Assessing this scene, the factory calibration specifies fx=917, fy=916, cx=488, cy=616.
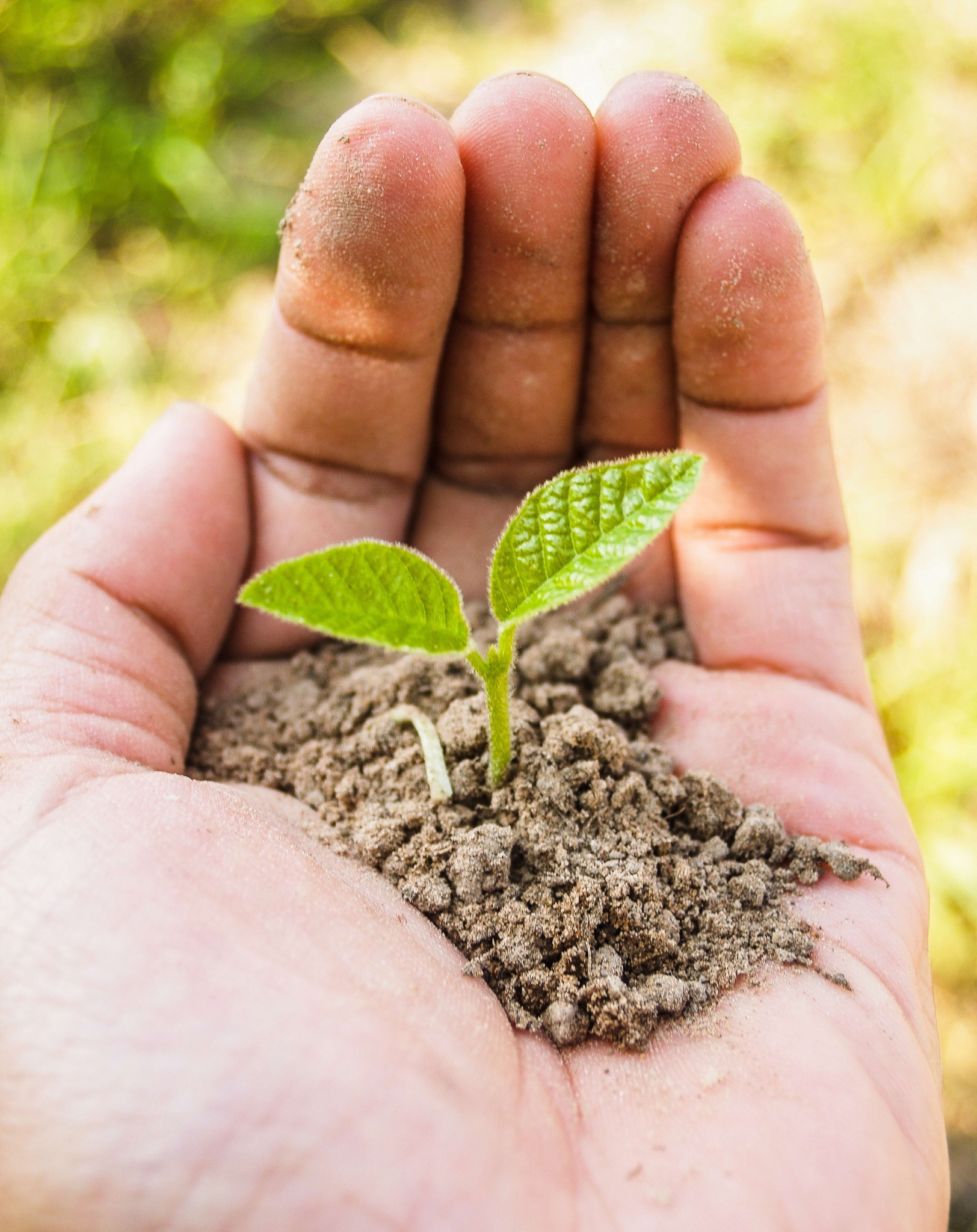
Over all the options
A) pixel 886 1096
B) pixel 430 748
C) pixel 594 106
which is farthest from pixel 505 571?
pixel 594 106

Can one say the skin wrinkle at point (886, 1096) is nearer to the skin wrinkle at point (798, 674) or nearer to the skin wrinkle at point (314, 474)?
the skin wrinkle at point (798, 674)

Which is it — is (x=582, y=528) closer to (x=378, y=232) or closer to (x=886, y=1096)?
(x=378, y=232)

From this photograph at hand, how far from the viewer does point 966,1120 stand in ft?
9.81

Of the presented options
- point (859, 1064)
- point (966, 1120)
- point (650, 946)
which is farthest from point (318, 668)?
point (966, 1120)

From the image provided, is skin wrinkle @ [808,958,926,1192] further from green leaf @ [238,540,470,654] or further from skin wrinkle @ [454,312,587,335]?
skin wrinkle @ [454,312,587,335]

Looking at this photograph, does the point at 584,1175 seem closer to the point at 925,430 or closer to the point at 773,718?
the point at 773,718

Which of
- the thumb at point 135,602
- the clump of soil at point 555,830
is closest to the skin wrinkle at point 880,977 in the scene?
the clump of soil at point 555,830

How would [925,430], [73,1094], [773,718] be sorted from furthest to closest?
[925,430] → [773,718] → [73,1094]

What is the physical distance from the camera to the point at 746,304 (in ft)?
6.77

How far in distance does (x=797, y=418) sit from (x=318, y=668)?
4.37 feet

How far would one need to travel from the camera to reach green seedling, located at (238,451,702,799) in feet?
5.23

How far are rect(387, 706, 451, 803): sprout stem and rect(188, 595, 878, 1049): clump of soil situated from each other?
21mm

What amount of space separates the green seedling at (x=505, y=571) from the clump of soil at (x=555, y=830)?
0.21 m

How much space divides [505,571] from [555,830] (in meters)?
0.50
